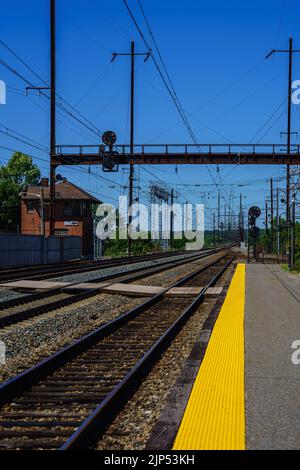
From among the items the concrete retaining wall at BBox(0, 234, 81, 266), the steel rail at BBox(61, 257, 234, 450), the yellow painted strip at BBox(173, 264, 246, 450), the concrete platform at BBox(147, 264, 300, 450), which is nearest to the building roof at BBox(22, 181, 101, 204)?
the concrete retaining wall at BBox(0, 234, 81, 266)

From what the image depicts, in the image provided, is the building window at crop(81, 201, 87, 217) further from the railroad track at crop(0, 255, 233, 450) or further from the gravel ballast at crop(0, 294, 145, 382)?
the railroad track at crop(0, 255, 233, 450)

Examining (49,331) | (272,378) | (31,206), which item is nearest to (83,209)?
(31,206)

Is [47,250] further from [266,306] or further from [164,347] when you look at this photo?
[164,347]

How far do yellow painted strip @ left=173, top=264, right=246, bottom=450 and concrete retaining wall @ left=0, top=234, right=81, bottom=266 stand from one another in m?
27.4

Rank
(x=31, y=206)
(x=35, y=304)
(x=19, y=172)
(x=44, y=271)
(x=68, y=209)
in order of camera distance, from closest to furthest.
Answer: 1. (x=35, y=304)
2. (x=44, y=271)
3. (x=68, y=209)
4. (x=31, y=206)
5. (x=19, y=172)

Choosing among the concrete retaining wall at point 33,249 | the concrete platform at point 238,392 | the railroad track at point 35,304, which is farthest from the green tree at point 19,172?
the concrete platform at point 238,392

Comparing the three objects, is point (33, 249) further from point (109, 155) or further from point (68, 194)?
point (68, 194)

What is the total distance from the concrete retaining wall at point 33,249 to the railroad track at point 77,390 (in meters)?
26.1

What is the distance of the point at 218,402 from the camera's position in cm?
633

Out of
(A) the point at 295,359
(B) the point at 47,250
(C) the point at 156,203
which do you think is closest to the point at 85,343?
(A) the point at 295,359

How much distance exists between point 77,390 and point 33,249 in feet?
110

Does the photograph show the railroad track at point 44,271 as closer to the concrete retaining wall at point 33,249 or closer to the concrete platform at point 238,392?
the concrete retaining wall at point 33,249

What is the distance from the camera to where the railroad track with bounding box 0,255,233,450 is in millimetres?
5348
